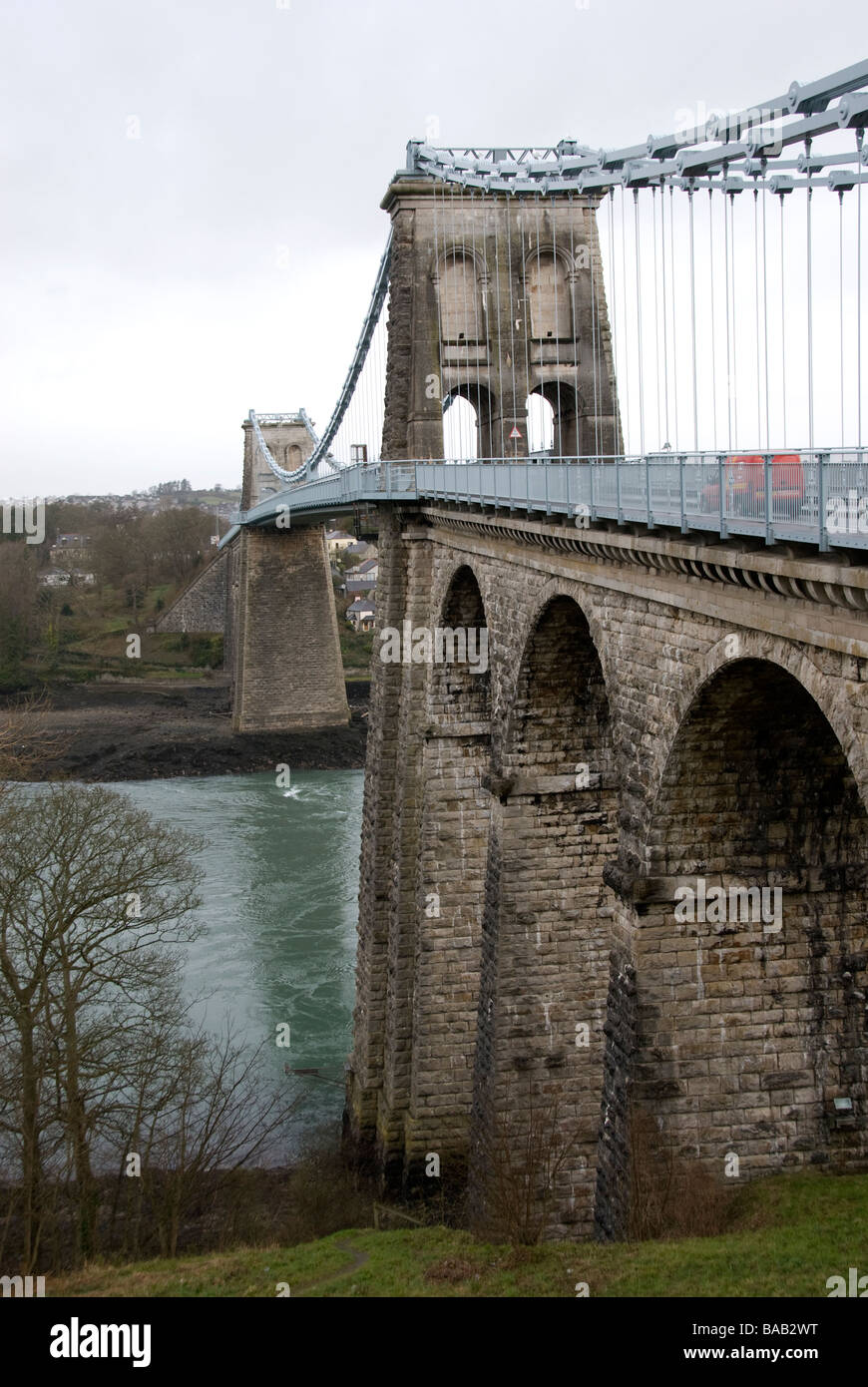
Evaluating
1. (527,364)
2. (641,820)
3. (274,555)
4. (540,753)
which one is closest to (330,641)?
Answer: (274,555)

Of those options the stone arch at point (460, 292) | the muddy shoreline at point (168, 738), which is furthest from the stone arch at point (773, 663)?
the muddy shoreline at point (168, 738)

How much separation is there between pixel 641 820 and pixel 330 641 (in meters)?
41.9

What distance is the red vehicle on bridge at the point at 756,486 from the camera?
832 cm

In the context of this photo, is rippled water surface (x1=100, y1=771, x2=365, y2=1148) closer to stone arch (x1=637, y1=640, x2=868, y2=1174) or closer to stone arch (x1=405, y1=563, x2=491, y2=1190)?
stone arch (x1=405, y1=563, x2=491, y2=1190)

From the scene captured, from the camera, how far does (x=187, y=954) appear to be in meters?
25.9

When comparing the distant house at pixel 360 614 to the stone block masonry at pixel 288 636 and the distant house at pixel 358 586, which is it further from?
the stone block masonry at pixel 288 636

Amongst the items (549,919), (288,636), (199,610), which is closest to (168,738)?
(288,636)

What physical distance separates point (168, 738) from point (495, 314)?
99.3ft

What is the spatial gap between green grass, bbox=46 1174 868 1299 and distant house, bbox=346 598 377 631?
49488mm

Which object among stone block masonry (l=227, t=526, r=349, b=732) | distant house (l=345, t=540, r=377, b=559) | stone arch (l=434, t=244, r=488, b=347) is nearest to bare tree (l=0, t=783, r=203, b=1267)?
stone arch (l=434, t=244, r=488, b=347)

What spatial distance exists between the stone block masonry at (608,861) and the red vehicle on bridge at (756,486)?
31 cm

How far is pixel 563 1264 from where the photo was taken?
1078cm

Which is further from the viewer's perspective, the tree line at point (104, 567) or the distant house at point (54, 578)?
the distant house at point (54, 578)

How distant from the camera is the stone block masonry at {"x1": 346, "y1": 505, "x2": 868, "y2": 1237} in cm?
1034
